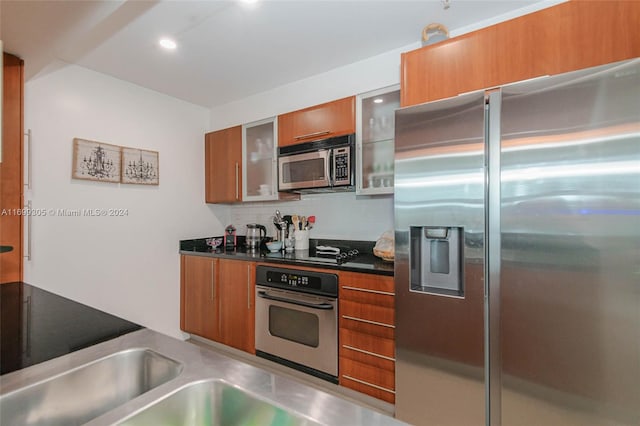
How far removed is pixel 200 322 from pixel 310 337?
1.29 m

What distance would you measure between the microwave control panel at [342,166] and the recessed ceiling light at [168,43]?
1350mm

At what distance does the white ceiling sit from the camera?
1433 mm

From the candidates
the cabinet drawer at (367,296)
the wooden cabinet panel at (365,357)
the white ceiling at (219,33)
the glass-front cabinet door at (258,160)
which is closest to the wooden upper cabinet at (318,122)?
the glass-front cabinet door at (258,160)

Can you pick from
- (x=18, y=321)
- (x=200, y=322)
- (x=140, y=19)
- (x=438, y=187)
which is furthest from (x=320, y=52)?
(x=200, y=322)

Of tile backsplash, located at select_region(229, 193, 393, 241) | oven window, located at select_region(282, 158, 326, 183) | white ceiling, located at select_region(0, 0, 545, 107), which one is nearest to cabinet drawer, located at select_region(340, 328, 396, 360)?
tile backsplash, located at select_region(229, 193, 393, 241)

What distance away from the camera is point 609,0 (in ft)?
4.21

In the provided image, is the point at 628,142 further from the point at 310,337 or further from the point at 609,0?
the point at 310,337

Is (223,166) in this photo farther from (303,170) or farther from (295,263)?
(295,263)

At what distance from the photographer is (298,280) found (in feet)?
7.22

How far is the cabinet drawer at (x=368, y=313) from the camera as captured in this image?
5.95 feet

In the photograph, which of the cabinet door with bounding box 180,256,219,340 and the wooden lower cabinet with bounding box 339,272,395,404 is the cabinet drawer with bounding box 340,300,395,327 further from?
the cabinet door with bounding box 180,256,219,340

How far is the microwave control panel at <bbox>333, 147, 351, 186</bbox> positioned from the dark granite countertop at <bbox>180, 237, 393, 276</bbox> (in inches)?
24.1

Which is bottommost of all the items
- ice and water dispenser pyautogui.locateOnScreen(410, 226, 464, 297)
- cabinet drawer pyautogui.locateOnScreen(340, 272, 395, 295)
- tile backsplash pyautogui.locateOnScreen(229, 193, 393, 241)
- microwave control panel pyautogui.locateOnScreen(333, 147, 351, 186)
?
cabinet drawer pyautogui.locateOnScreen(340, 272, 395, 295)

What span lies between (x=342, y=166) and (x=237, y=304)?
58.6 inches
